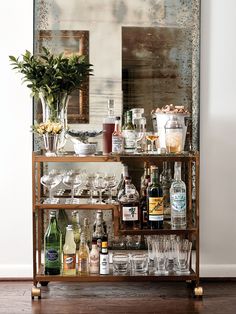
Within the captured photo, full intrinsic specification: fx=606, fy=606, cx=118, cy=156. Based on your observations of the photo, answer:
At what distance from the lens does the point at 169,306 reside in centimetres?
339

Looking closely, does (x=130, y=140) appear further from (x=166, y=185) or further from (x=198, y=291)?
(x=198, y=291)

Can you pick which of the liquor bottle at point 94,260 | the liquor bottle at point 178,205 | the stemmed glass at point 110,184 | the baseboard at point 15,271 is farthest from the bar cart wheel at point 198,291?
the baseboard at point 15,271

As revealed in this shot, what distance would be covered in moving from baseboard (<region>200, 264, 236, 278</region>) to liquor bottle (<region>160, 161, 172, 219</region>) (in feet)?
1.59

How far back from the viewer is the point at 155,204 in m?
3.47

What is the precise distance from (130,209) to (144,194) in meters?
0.22

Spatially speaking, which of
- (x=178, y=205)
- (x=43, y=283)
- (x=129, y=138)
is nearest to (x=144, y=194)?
(x=178, y=205)

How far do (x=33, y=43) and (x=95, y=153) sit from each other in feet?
2.72

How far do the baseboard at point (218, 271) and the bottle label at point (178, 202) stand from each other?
1.98ft

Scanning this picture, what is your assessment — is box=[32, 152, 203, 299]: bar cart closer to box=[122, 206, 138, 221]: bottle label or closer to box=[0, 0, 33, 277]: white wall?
box=[122, 206, 138, 221]: bottle label

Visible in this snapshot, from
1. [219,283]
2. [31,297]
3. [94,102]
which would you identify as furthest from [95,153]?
[219,283]

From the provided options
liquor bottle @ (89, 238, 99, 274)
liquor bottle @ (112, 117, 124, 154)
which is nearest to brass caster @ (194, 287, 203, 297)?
liquor bottle @ (89, 238, 99, 274)

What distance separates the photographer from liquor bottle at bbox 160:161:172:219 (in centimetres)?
372

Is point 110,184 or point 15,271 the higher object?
point 110,184

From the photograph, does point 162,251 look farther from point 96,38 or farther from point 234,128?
point 96,38
